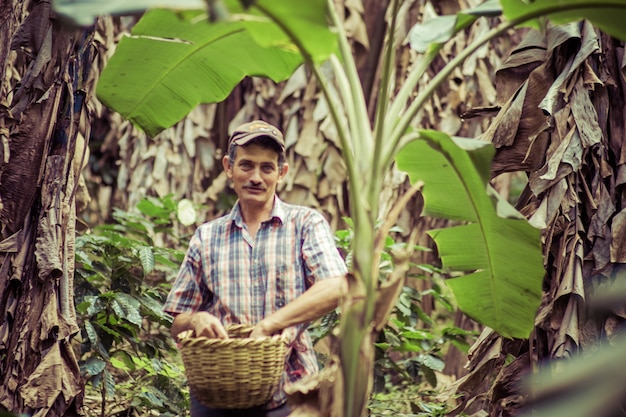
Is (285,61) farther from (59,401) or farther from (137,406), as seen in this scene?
(137,406)

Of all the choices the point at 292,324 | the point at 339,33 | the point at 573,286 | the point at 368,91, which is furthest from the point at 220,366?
the point at 368,91

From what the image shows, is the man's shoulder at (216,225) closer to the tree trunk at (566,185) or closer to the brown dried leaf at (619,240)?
the tree trunk at (566,185)

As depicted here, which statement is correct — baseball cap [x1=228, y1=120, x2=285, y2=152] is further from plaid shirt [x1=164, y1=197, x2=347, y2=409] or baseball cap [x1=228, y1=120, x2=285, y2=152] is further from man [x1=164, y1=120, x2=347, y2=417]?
plaid shirt [x1=164, y1=197, x2=347, y2=409]

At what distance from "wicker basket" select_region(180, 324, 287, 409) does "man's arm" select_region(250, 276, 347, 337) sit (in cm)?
11

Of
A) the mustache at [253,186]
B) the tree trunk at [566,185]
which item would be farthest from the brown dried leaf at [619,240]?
the mustache at [253,186]

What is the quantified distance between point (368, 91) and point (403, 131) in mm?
4889

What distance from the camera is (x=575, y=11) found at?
2574 millimetres

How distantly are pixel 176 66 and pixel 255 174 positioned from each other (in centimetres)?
61

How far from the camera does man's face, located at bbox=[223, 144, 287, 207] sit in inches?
120

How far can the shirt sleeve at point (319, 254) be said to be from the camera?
2914 mm

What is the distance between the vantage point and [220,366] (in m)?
2.52

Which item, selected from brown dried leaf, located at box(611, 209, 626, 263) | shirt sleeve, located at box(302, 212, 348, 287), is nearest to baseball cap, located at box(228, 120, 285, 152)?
shirt sleeve, located at box(302, 212, 348, 287)

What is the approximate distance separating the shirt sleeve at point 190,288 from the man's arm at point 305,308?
428 mm

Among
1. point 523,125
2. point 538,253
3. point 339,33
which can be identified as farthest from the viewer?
point 523,125
